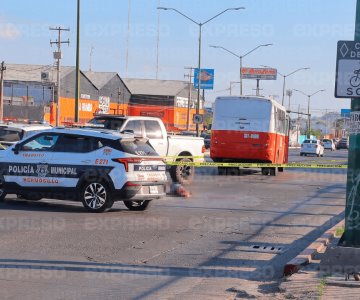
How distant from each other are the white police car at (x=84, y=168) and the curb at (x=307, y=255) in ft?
14.2

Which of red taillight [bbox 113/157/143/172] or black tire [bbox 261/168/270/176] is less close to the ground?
red taillight [bbox 113/157/143/172]

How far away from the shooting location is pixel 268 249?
1127cm

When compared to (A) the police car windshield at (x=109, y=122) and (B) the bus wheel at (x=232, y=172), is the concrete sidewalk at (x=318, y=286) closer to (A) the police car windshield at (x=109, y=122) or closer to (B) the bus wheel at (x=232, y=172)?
(A) the police car windshield at (x=109, y=122)

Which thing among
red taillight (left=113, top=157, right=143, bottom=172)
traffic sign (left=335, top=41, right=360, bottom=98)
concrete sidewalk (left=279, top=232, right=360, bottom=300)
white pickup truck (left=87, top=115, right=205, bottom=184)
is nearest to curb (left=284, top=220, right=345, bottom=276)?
concrete sidewalk (left=279, top=232, right=360, bottom=300)

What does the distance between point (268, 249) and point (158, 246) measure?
1788mm

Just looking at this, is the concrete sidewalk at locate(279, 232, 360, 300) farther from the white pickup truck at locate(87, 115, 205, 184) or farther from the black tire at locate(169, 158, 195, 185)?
the black tire at locate(169, 158, 195, 185)

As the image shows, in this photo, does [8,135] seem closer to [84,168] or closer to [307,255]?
[84,168]

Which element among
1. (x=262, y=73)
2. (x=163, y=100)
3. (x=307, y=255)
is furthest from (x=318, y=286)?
(x=262, y=73)

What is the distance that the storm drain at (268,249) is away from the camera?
36.4ft

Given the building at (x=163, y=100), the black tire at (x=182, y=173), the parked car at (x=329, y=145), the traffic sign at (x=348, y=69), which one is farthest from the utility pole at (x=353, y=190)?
the building at (x=163, y=100)

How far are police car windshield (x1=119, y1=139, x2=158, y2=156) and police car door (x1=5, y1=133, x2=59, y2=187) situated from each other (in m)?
1.55

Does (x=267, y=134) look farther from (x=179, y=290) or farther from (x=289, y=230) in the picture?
(x=179, y=290)

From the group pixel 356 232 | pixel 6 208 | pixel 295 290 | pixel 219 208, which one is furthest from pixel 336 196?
pixel 295 290

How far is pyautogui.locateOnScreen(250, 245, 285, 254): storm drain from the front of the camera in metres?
11.1
